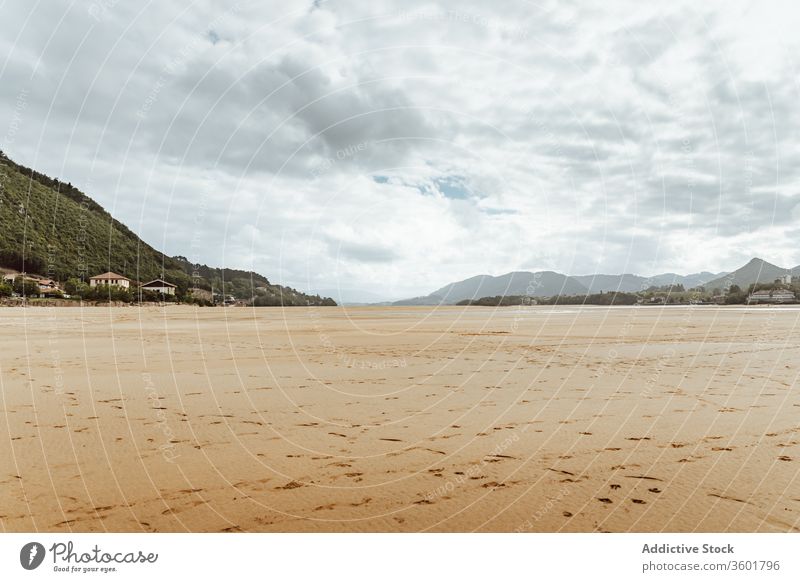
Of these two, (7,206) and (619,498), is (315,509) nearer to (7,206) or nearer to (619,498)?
(619,498)

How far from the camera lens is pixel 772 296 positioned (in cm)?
6981

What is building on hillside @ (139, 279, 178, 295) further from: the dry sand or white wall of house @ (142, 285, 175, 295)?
the dry sand

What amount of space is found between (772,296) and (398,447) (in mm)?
83102

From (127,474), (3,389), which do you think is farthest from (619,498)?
(3,389)

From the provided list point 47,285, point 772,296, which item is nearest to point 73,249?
point 47,285

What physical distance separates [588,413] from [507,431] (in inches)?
74.4

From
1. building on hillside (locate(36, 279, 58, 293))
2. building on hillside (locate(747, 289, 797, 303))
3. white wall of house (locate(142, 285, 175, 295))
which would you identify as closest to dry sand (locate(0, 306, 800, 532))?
building on hillside (locate(747, 289, 797, 303))

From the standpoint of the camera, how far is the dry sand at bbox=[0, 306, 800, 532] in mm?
4504

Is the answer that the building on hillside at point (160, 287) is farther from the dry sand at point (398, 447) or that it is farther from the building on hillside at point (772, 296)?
the building on hillside at point (772, 296)

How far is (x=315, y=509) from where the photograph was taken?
4.58 m
